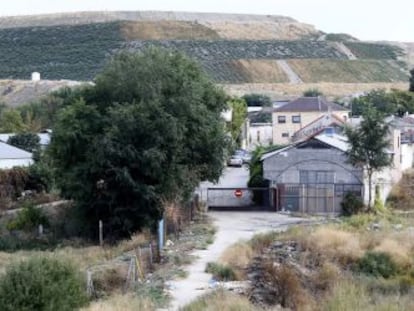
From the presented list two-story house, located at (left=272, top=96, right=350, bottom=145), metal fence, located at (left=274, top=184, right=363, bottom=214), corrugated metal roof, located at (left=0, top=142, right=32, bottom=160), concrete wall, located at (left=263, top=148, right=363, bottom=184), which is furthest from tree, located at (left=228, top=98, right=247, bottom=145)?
metal fence, located at (left=274, top=184, right=363, bottom=214)

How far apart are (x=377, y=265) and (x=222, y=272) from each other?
558cm

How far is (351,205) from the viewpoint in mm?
41875

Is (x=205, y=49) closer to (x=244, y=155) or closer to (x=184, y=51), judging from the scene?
(x=184, y=51)

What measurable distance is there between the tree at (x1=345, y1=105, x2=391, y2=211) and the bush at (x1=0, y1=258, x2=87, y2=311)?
25201 mm

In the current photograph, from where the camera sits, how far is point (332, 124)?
62125mm

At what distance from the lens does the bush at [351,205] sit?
1642 inches

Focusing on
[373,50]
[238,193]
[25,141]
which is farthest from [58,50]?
[238,193]

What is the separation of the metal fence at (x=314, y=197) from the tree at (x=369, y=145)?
1.35m

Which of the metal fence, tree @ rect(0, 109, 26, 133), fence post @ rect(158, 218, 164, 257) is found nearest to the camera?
fence post @ rect(158, 218, 164, 257)

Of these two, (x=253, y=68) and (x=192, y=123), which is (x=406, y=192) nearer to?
(x=192, y=123)

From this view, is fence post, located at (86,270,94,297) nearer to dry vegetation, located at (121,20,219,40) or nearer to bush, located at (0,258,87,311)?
bush, located at (0,258,87,311)

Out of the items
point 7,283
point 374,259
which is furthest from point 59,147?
point 7,283

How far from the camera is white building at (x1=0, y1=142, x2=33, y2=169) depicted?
165 ft

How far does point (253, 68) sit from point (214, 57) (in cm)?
620
